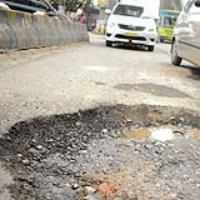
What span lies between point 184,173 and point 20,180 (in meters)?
1.18

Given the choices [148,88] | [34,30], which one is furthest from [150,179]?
[34,30]

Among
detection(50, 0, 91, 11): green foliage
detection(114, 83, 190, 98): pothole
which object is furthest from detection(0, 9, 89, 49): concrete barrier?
detection(50, 0, 91, 11): green foliage

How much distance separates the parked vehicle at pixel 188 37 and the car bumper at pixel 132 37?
21.8 feet

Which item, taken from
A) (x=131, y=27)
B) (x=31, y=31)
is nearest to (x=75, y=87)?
(x=31, y=31)

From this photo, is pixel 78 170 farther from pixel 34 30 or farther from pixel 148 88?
pixel 34 30

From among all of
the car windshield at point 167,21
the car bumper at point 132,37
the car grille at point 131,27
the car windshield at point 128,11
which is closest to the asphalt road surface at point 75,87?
the car bumper at point 132,37

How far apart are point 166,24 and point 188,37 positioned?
2851 cm

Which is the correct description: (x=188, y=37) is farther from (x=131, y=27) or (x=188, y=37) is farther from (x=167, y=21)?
(x=167, y=21)

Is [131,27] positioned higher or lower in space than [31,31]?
lower

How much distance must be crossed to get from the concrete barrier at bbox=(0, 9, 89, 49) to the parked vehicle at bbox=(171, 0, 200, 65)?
3.47m

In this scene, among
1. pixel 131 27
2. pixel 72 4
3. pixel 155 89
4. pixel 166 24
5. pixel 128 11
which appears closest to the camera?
pixel 155 89

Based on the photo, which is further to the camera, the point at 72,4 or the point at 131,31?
the point at 72,4

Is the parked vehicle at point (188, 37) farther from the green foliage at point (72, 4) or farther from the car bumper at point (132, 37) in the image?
the green foliage at point (72, 4)

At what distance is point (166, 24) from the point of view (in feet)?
125
